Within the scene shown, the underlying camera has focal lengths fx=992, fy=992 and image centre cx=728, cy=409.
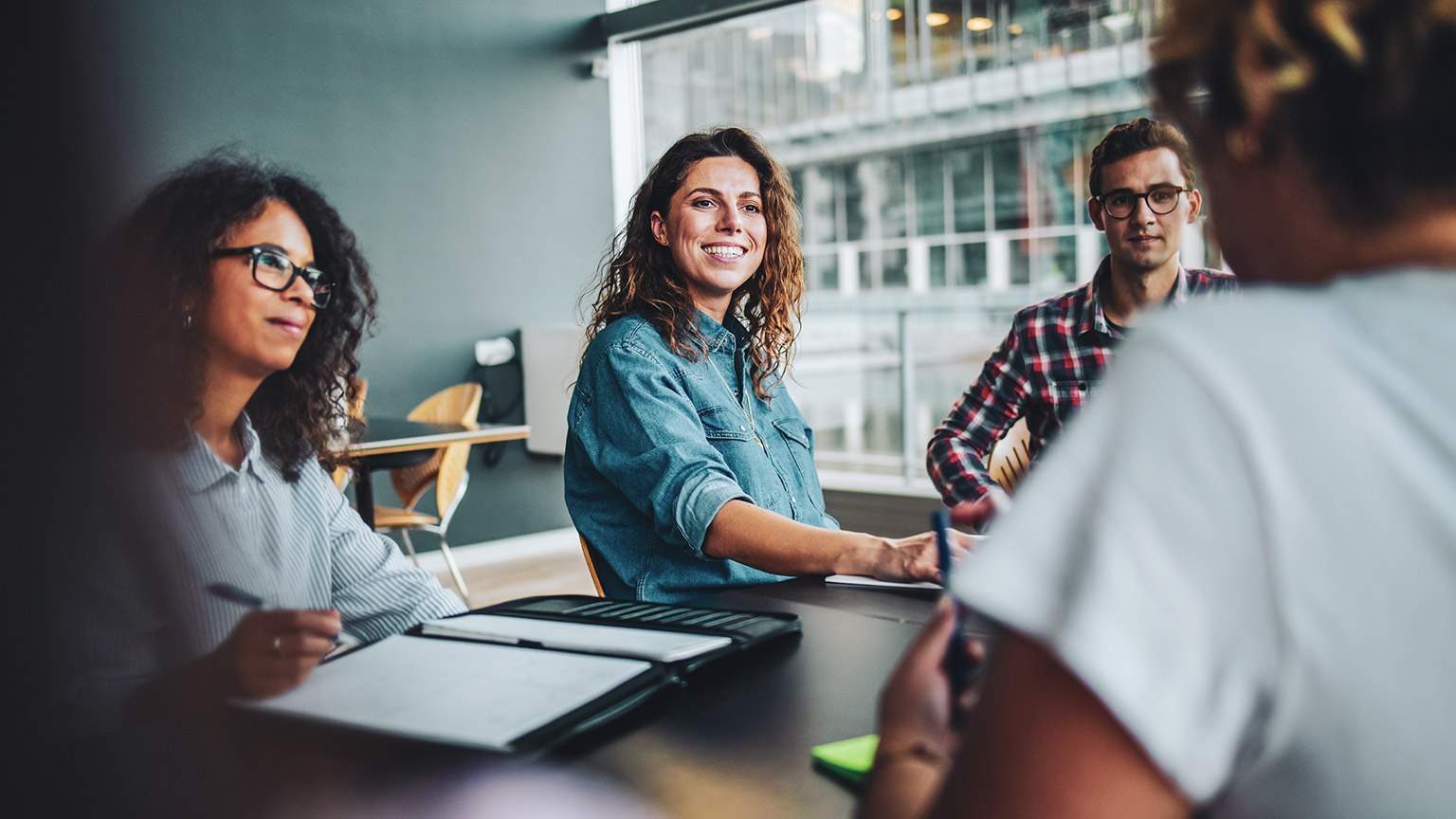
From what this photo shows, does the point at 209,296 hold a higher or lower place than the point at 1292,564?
higher

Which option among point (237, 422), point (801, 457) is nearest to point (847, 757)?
point (237, 422)

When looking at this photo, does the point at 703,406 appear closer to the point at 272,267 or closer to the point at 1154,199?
the point at 272,267

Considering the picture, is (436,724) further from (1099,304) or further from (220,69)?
(220,69)

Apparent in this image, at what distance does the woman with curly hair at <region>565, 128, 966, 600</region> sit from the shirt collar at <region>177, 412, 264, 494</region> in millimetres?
639

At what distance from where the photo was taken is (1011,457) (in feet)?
7.27

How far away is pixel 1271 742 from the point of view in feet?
1.13

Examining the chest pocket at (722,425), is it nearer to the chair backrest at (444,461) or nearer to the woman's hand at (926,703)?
the woman's hand at (926,703)

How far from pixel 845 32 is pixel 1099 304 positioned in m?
→ 4.16

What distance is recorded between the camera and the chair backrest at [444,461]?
386 cm

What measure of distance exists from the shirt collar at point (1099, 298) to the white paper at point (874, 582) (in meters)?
1.05

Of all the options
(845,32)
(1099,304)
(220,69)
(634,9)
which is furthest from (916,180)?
(1099,304)

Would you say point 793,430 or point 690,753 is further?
point 793,430

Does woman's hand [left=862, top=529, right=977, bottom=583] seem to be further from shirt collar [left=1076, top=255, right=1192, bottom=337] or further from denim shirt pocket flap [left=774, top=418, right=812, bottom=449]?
shirt collar [left=1076, top=255, right=1192, bottom=337]

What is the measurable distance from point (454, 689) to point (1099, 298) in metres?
1.69
